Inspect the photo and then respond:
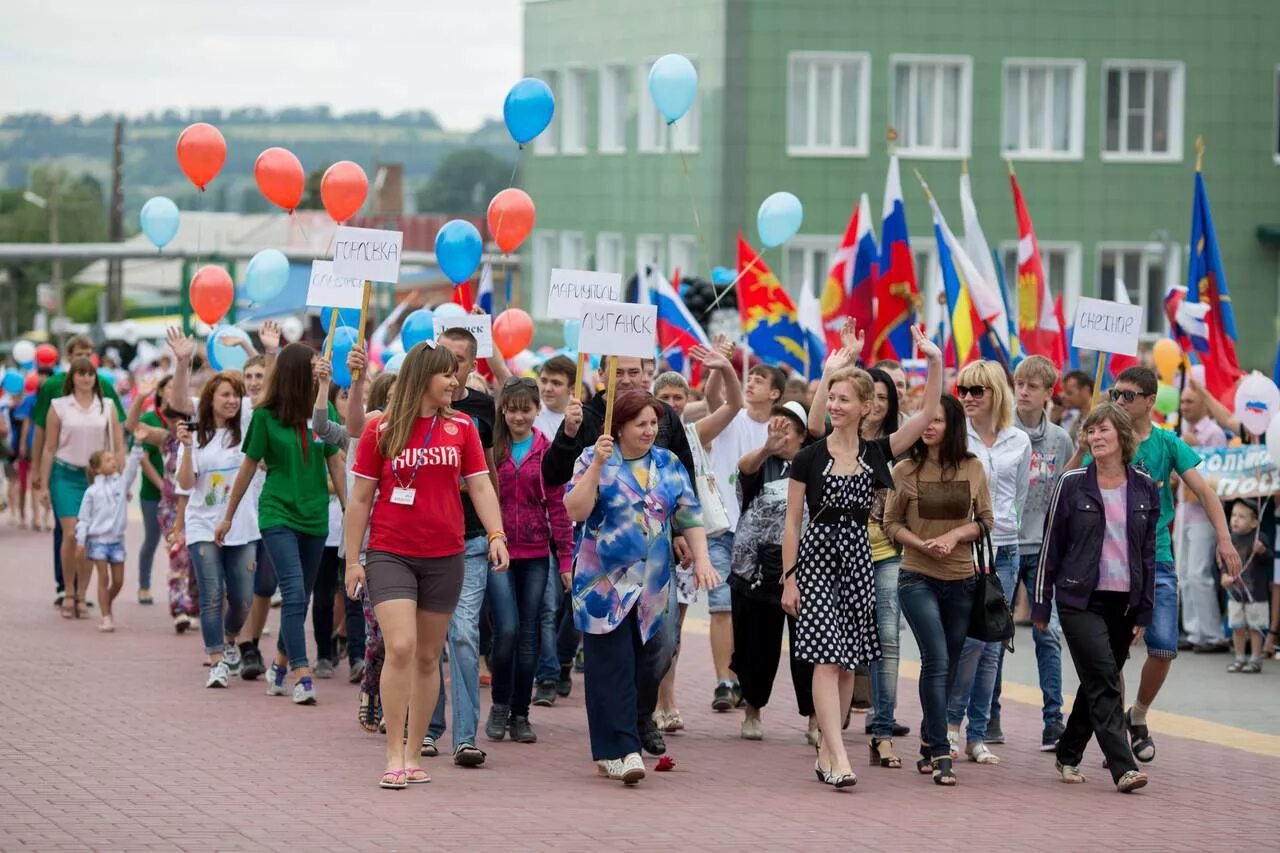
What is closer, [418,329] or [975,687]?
[975,687]

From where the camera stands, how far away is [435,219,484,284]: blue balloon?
13.2m

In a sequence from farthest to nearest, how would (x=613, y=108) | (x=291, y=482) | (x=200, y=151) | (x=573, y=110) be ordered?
(x=573, y=110)
(x=613, y=108)
(x=200, y=151)
(x=291, y=482)

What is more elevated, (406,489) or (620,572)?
(406,489)

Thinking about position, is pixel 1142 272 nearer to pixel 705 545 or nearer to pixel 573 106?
pixel 573 106

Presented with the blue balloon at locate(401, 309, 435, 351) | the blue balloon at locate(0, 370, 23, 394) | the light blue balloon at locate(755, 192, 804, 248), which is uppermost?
the light blue balloon at locate(755, 192, 804, 248)

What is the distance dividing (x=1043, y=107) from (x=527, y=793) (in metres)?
32.6

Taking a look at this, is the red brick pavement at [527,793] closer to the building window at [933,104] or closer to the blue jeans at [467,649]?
the blue jeans at [467,649]

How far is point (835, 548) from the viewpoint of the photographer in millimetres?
9797

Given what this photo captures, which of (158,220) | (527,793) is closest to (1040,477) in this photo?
(527,793)

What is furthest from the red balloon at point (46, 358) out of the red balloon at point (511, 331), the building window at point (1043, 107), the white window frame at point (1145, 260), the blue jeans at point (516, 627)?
the white window frame at point (1145, 260)

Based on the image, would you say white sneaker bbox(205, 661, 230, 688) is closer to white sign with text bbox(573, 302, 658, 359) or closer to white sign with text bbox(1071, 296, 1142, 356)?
Result: white sign with text bbox(573, 302, 658, 359)

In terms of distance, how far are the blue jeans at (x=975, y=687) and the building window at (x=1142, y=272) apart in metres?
30.2

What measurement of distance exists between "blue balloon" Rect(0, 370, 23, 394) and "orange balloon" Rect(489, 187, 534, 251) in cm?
1593

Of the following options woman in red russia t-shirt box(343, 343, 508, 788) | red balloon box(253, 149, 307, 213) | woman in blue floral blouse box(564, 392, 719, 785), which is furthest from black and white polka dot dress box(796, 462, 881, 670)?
red balloon box(253, 149, 307, 213)
